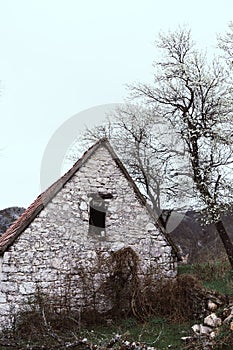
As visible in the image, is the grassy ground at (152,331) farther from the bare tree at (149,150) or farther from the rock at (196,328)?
the bare tree at (149,150)

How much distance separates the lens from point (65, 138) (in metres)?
14.8

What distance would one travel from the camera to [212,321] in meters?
8.70

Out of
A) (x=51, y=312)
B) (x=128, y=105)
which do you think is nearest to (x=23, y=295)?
(x=51, y=312)

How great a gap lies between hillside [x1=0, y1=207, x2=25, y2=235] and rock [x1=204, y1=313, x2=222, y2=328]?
39.0ft

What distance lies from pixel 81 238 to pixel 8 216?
10.2m

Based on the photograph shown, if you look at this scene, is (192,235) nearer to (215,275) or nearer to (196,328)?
(215,275)

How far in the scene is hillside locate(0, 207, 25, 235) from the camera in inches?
755

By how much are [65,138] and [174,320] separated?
732 centimetres

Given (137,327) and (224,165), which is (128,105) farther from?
(137,327)

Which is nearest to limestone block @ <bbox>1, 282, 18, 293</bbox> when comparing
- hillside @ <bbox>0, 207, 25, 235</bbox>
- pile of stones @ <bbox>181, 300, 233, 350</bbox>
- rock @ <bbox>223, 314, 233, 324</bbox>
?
pile of stones @ <bbox>181, 300, 233, 350</bbox>

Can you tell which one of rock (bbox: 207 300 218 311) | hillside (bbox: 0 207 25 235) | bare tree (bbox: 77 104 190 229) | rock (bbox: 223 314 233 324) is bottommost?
rock (bbox: 223 314 233 324)

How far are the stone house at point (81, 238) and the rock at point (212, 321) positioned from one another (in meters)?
2.20

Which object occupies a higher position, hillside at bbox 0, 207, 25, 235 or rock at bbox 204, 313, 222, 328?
hillside at bbox 0, 207, 25, 235

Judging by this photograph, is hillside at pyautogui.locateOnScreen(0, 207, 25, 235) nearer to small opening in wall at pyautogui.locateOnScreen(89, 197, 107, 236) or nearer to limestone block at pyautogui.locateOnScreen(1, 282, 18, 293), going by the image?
small opening in wall at pyautogui.locateOnScreen(89, 197, 107, 236)
